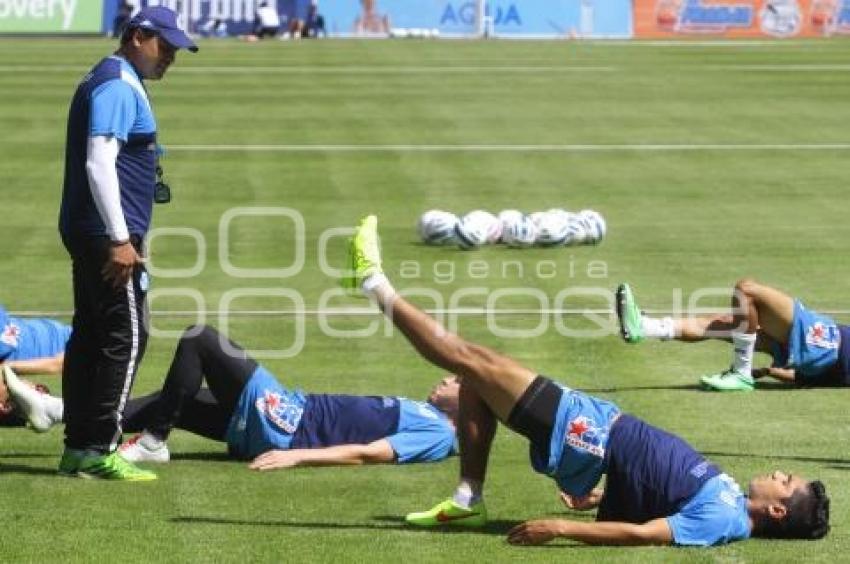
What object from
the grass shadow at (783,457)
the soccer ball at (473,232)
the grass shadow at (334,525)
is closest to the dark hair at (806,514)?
the grass shadow at (334,525)

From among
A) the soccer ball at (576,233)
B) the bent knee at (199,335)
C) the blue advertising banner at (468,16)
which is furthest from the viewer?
the blue advertising banner at (468,16)

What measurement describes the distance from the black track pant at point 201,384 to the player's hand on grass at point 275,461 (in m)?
0.39

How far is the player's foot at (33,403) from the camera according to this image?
12.7 metres

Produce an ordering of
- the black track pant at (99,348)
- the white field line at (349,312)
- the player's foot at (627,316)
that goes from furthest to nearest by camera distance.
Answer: the white field line at (349,312), the player's foot at (627,316), the black track pant at (99,348)

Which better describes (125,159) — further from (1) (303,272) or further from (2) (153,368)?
(1) (303,272)

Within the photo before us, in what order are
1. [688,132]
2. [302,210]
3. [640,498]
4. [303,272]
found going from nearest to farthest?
[640,498], [303,272], [302,210], [688,132]

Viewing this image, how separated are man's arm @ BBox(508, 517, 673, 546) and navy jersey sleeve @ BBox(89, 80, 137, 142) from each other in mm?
3304

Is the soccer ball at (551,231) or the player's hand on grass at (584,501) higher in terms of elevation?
the player's hand on grass at (584,501)

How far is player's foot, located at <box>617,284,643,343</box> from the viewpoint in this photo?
15.6 meters

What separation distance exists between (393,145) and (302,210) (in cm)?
638

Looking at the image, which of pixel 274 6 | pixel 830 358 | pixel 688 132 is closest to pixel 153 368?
pixel 830 358

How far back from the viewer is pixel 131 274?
11781mm

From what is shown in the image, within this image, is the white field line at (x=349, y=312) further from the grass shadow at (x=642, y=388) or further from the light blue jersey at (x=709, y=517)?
the light blue jersey at (x=709, y=517)

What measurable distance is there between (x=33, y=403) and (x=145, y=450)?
0.84m
